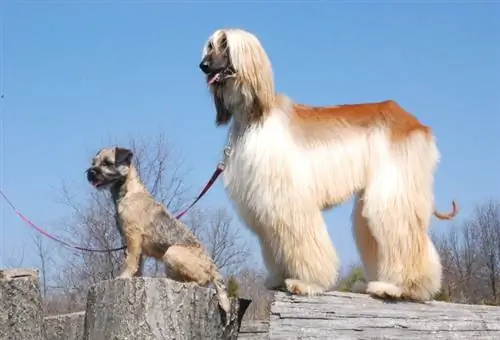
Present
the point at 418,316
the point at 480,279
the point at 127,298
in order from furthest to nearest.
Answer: the point at 480,279, the point at 418,316, the point at 127,298

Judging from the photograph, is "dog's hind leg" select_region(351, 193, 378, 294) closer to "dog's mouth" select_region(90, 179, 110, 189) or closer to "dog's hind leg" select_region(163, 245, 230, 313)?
"dog's hind leg" select_region(163, 245, 230, 313)

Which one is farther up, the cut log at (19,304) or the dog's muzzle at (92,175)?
the dog's muzzle at (92,175)

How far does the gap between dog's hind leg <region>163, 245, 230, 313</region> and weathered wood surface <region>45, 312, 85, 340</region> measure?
310 cm

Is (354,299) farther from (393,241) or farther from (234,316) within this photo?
(234,316)

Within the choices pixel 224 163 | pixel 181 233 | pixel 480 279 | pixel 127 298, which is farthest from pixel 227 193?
pixel 480 279

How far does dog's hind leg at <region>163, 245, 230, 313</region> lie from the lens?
14.6ft

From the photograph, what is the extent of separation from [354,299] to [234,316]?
94 centimetres

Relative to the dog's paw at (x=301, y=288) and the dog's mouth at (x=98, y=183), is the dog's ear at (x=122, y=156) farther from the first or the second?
the dog's paw at (x=301, y=288)

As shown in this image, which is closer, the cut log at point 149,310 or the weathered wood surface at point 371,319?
the cut log at point 149,310

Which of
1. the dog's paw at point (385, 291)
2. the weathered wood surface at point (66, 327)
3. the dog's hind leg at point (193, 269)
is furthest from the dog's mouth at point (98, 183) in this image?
the weathered wood surface at point (66, 327)

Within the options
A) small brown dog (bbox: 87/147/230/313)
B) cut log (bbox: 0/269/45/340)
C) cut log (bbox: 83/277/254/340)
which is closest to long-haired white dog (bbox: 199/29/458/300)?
small brown dog (bbox: 87/147/230/313)

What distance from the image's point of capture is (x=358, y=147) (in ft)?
17.5

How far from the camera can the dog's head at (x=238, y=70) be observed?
4.91 meters

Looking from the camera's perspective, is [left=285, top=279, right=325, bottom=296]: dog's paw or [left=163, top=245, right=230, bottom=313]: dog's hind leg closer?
[left=163, top=245, right=230, bottom=313]: dog's hind leg
